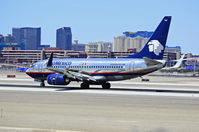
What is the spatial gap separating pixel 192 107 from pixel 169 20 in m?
18.9

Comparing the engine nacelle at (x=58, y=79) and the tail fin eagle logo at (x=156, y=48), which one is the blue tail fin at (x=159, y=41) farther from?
the engine nacelle at (x=58, y=79)

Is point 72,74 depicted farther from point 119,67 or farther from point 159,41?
point 159,41

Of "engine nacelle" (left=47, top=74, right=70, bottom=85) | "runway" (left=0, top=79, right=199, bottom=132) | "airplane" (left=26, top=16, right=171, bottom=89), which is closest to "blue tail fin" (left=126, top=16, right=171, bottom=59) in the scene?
"airplane" (left=26, top=16, right=171, bottom=89)

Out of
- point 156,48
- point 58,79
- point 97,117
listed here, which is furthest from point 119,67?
point 97,117

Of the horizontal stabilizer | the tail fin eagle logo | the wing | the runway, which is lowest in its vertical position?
the runway

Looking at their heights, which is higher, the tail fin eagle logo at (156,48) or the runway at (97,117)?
the tail fin eagle logo at (156,48)

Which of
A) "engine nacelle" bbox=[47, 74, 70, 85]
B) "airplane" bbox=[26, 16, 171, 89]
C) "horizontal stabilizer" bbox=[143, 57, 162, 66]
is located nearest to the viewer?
"horizontal stabilizer" bbox=[143, 57, 162, 66]

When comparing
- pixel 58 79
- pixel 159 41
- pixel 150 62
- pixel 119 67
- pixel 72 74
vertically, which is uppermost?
pixel 159 41

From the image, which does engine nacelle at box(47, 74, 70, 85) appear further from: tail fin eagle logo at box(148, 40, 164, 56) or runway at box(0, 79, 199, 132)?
runway at box(0, 79, 199, 132)

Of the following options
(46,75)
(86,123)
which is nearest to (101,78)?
(46,75)

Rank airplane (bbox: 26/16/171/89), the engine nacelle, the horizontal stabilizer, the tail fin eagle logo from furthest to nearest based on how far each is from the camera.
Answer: the tail fin eagle logo
the engine nacelle
airplane (bbox: 26/16/171/89)
the horizontal stabilizer

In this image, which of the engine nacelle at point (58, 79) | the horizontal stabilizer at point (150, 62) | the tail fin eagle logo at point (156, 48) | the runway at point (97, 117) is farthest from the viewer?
the tail fin eagle logo at point (156, 48)

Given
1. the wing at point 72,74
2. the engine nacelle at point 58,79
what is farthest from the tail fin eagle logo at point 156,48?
the engine nacelle at point 58,79

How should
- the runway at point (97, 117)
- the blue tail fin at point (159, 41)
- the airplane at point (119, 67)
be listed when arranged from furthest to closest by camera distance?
the blue tail fin at point (159, 41) < the airplane at point (119, 67) < the runway at point (97, 117)
